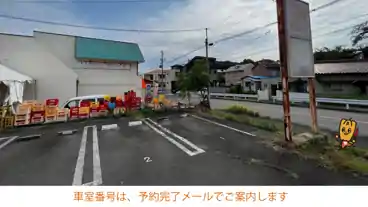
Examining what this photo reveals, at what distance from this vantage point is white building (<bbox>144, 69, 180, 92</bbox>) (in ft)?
6.83

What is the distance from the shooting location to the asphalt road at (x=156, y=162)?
1.29 meters

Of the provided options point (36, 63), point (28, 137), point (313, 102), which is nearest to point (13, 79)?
point (36, 63)

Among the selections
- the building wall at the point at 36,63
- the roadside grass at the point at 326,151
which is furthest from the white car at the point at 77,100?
the roadside grass at the point at 326,151

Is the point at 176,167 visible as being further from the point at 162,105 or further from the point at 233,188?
the point at 162,105

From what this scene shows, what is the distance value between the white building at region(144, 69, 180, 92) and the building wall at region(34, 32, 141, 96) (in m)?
0.21

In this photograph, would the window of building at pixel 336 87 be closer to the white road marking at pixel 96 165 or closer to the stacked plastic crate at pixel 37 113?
the white road marking at pixel 96 165

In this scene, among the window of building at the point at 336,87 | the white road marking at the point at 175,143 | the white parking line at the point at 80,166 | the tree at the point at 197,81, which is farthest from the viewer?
the tree at the point at 197,81

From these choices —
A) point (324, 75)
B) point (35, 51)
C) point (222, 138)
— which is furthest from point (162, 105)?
point (324, 75)

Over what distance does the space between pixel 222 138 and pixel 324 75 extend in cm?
118

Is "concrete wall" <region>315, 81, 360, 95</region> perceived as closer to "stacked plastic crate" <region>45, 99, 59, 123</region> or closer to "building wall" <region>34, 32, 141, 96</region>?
"building wall" <region>34, 32, 141, 96</region>

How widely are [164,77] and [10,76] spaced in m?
1.36

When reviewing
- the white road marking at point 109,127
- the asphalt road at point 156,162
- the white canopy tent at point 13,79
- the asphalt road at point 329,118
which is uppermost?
the white canopy tent at point 13,79

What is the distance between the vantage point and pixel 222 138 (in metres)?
1.87

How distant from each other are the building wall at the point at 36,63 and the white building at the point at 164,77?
0.64m
